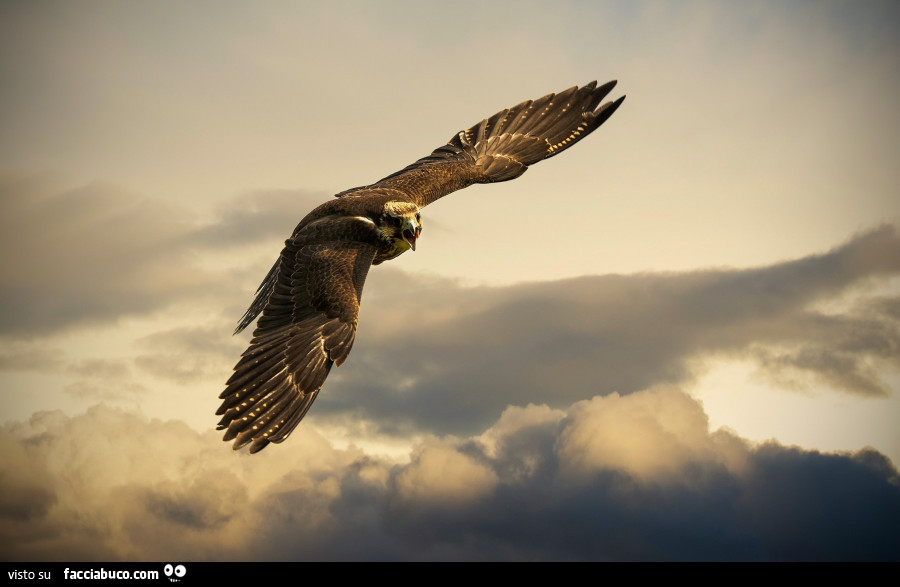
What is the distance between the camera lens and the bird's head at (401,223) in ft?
43.2

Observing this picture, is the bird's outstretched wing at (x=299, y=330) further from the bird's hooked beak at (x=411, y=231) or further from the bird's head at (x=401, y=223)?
the bird's hooked beak at (x=411, y=231)

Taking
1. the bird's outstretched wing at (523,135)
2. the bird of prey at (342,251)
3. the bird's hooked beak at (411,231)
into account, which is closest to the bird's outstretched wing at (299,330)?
the bird of prey at (342,251)

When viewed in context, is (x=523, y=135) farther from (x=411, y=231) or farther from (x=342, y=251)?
(x=342, y=251)

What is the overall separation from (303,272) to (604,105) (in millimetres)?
7907

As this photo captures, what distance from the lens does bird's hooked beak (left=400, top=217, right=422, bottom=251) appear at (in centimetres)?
1317

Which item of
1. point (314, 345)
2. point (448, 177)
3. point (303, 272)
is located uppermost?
point (448, 177)

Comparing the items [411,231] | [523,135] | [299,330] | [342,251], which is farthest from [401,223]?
[523,135]

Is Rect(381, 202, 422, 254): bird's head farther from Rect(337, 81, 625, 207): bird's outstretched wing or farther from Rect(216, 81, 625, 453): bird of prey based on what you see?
Rect(337, 81, 625, 207): bird's outstretched wing

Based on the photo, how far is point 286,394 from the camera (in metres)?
11.2

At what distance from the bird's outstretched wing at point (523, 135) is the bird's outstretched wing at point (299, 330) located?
12.2 ft

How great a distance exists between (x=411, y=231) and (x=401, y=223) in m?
0.21

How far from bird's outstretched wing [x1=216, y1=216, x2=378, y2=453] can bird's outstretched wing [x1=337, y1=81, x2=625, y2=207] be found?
12.2 ft
